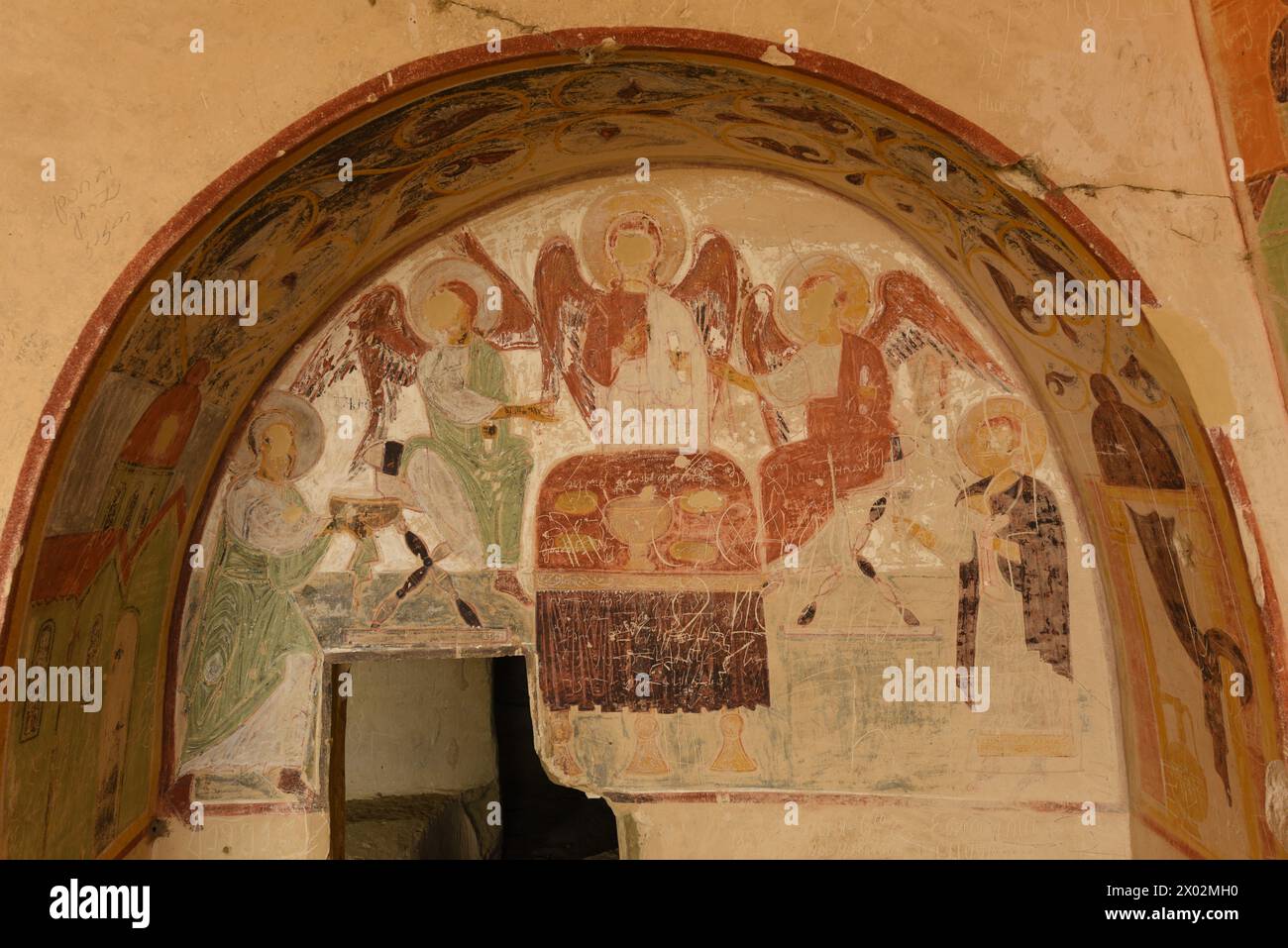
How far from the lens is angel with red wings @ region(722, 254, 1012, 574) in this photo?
19.4ft

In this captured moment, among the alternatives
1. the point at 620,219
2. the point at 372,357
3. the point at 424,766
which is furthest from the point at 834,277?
the point at 424,766

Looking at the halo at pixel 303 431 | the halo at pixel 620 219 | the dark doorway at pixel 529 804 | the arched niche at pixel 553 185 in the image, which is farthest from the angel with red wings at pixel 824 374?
the dark doorway at pixel 529 804

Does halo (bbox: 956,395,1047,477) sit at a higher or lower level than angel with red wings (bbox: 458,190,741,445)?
lower

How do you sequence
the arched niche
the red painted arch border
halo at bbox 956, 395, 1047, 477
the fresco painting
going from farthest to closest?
the fresco painting
halo at bbox 956, 395, 1047, 477
the arched niche
the red painted arch border

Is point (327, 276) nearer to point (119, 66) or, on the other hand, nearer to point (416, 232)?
point (416, 232)


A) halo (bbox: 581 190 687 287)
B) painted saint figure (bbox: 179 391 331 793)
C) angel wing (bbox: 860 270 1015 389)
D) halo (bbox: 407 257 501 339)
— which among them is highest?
halo (bbox: 581 190 687 287)

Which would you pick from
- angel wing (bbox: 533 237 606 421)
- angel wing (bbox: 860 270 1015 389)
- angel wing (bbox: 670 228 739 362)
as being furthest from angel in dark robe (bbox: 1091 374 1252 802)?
angel wing (bbox: 533 237 606 421)

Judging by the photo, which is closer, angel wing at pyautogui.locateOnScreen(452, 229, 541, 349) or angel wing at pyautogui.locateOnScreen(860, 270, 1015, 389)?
angel wing at pyautogui.locateOnScreen(860, 270, 1015, 389)

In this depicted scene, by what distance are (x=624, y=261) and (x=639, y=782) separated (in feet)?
9.15

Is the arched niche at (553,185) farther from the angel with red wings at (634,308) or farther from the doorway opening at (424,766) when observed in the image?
the doorway opening at (424,766)

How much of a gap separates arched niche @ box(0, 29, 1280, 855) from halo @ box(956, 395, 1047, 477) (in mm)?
96

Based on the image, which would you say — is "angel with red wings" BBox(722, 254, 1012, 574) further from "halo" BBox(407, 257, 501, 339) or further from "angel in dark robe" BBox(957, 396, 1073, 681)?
"halo" BBox(407, 257, 501, 339)

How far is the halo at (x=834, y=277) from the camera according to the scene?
5.91 m

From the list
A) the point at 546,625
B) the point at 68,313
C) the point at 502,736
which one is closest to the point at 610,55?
the point at 68,313
